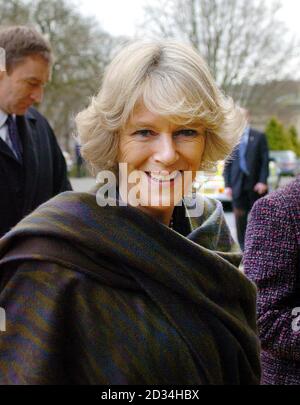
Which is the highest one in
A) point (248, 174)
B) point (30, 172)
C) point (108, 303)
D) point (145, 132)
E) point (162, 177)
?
point (145, 132)

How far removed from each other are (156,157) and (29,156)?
75.4 inches

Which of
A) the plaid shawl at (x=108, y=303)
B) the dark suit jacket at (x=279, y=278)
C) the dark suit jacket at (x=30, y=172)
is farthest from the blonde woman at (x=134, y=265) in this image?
the dark suit jacket at (x=30, y=172)

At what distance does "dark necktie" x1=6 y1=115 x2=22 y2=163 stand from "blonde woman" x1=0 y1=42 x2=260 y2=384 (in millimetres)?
1679

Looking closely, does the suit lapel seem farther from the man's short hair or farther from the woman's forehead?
the woman's forehead

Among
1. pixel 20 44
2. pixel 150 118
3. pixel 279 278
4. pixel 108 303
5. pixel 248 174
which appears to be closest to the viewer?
pixel 108 303

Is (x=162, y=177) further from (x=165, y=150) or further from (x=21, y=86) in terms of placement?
(x=21, y=86)

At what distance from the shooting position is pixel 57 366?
138 centimetres

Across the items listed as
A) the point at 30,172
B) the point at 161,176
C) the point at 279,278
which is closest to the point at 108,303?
the point at 161,176

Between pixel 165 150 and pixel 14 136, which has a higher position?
pixel 165 150

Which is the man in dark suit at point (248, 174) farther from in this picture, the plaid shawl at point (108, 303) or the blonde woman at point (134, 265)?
the plaid shawl at point (108, 303)

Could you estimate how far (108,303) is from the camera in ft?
4.71

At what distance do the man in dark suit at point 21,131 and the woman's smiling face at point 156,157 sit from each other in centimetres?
167

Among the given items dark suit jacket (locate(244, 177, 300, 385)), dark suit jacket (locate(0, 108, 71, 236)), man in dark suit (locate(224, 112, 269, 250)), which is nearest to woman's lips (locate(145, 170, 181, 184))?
dark suit jacket (locate(244, 177, 300, 385))
